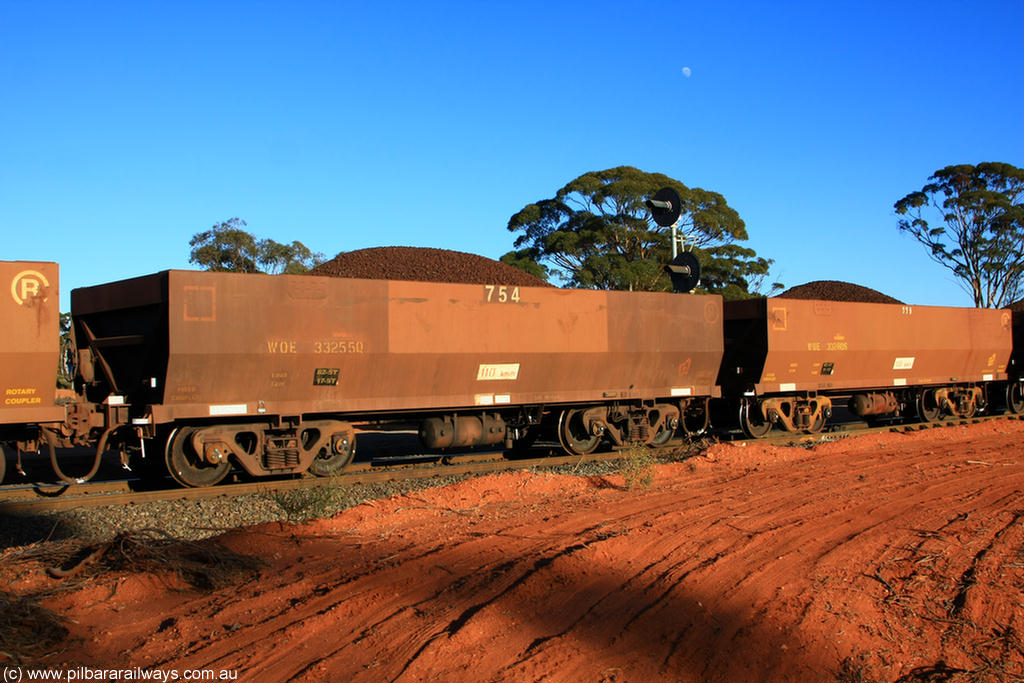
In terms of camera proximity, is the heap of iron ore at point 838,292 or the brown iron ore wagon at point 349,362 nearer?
the brown iron ore wagon at point 349,362

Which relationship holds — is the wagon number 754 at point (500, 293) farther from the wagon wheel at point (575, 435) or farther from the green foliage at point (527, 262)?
the green foliage at point (527, 262)

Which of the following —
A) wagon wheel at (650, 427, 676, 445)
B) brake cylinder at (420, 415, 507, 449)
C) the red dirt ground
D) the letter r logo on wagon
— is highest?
the letter r logo on wagon

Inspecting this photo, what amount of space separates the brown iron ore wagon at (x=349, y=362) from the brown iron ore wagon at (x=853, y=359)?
8.16 feet

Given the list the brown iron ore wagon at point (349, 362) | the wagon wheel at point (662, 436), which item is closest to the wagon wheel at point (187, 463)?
the brown iron ore wagon at point (349, 362)

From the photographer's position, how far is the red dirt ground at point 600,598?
468cm

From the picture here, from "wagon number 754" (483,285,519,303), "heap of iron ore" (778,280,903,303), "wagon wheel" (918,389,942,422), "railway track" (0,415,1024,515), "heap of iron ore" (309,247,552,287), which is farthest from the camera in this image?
"heap of iron ore" (778,280,903,303)

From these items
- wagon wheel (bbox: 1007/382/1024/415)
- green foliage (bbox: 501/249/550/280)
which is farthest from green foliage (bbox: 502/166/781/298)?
wagon wheel (bbox: 1007/382/1024/415)

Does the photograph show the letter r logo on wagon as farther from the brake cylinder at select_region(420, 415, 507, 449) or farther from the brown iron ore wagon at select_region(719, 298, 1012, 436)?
the brown iron ore wagon at select_region(719, 298, 1012, 436)

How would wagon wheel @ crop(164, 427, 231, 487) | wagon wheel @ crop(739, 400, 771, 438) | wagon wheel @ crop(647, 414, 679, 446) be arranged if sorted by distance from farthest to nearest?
1. wagon wheel @ crop(739, 400, 771, 438)
2. wagon wheel @ crop(647, 414, 679, 446)
3. wagon wheel @ crop(164, 427, 231, 487)

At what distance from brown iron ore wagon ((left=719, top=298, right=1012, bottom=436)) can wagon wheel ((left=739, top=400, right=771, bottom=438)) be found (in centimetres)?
3

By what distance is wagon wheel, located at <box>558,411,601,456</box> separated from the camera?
1460cm

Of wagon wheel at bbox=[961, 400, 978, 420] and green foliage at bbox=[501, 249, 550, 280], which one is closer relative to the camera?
wagon wheel at bbox=[961, 400, 978, 420]

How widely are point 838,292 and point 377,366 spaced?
4494cm

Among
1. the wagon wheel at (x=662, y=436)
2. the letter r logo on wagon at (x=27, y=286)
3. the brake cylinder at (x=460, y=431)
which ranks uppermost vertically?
the letter r logo on wagon at (x=27, y=286)
